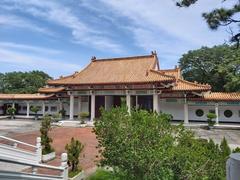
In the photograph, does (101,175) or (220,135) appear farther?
(220,135)

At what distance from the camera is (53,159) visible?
476 inches

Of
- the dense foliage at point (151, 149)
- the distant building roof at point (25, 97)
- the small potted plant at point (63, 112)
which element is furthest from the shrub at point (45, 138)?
the distant building roof at point (25, 97)

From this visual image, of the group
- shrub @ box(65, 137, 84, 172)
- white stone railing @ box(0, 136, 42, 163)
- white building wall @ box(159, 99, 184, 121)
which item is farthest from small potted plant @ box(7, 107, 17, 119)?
shrub @ box(65, 137, 84, 172)

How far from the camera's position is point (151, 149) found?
609cm

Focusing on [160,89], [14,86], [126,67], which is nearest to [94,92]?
[126,67]

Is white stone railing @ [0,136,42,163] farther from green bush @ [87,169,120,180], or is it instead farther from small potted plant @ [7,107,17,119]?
small potted plant @ [7,107,17,119]

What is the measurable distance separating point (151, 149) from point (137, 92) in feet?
64.3

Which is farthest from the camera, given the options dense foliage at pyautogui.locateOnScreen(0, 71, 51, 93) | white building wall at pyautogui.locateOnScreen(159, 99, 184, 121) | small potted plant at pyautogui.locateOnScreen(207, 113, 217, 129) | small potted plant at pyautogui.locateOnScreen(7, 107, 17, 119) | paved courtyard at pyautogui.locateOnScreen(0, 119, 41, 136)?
dense foliage at pyautogui.locateOnScreen(0, 71, 51, 93)

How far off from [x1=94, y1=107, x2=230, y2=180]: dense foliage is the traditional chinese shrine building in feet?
50.2

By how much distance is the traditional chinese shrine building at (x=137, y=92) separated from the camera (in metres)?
24.5

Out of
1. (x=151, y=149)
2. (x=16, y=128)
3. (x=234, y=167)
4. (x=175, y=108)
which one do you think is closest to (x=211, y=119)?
(x=175, y=108)

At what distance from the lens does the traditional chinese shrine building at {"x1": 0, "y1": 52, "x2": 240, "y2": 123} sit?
966 inches

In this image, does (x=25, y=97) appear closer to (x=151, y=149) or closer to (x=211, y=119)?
(x=211, y=119)

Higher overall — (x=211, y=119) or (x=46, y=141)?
(x=211, y=119)
